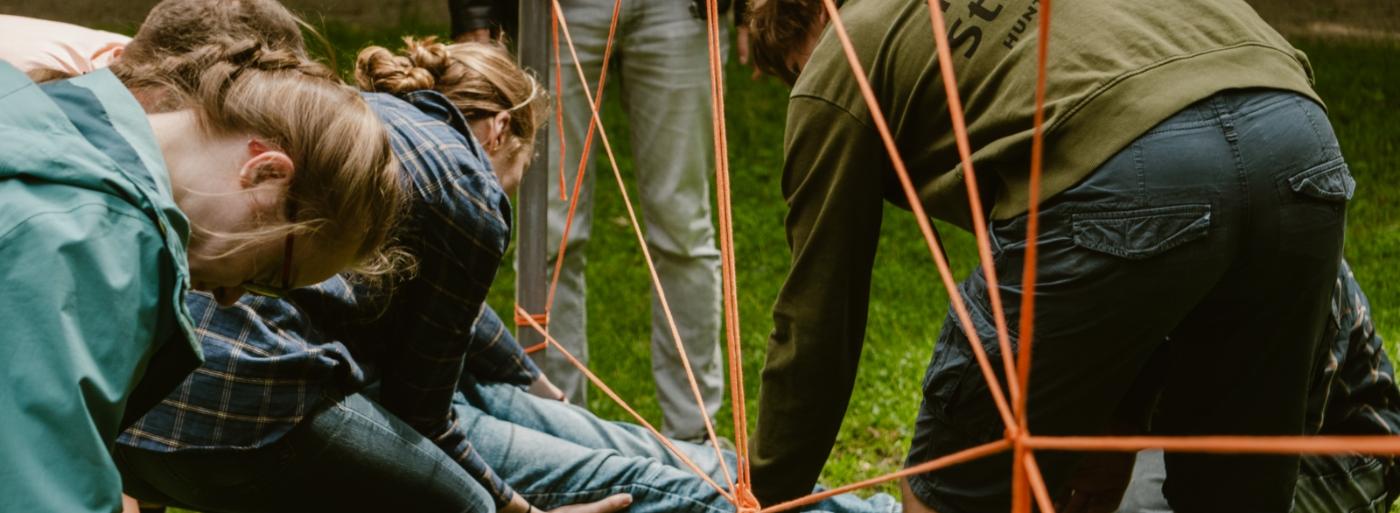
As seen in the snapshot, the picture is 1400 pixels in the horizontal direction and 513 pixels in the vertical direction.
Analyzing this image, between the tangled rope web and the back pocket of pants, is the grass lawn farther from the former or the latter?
the back pocket of pants

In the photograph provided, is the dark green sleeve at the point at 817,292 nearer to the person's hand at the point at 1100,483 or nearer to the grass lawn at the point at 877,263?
the person's hand at the point at 1100,483

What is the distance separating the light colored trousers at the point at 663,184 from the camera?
2850mm

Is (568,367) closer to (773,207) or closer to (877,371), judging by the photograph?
(877,371)

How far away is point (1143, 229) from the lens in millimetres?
1396

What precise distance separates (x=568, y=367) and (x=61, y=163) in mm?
2034

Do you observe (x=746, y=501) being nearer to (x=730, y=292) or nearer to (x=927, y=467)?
(x=730, y=292)

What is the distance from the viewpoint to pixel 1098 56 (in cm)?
142

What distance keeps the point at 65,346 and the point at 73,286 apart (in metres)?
0.04

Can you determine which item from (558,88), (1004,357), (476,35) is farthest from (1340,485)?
(476,35)

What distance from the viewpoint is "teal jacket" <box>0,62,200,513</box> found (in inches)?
36.8

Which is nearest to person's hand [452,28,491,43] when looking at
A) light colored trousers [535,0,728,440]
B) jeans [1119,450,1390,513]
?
light colored trousers [535,0,728,440]

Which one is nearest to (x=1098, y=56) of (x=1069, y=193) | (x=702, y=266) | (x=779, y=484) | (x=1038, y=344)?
(x=1069, y=193)

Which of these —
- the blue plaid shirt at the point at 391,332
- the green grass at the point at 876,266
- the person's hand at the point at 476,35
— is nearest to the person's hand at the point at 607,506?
the blue plaid shirt at the point at 391,332

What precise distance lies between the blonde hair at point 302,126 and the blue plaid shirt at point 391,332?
14.0 inches
